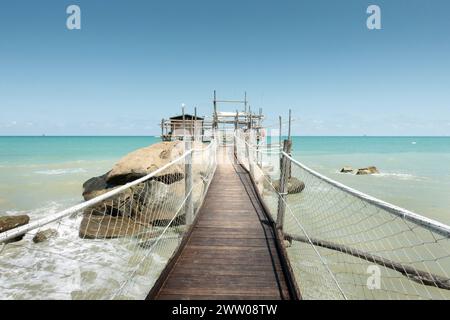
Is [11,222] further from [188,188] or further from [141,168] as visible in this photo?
[188,188]

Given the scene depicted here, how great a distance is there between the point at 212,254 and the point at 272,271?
94 cm

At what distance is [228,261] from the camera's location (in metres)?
3.61

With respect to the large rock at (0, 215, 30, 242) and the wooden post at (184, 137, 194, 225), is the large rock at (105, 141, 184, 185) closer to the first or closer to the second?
the large rock at (0, 215, 30, 242)

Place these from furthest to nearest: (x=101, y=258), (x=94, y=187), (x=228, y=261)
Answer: (x=94, y=187) → (x=101, y=258) → (x=228, y=261)

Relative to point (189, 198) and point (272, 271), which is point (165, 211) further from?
point (272, 271)

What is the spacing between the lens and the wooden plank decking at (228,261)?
291 cm

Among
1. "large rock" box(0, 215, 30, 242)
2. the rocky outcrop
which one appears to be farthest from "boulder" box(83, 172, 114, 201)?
"large rock" box(0, 215, 30, 242)

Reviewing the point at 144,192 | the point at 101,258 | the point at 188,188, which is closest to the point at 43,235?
the point at 101,258

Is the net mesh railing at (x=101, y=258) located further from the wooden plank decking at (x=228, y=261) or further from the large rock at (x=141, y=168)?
the wooden plank decking at (x=228, y=261)

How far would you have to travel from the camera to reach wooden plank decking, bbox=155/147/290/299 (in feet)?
9.53

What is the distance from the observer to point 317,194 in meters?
16.8

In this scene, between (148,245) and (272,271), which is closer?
(272,271)

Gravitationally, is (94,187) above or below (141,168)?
below

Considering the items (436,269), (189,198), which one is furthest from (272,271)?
(436,269)
